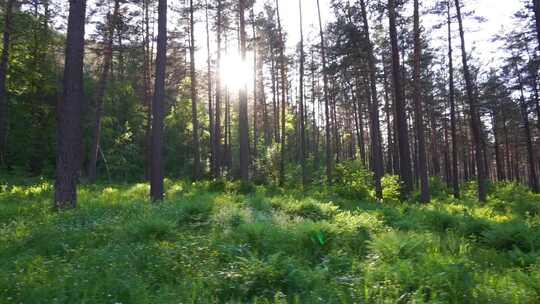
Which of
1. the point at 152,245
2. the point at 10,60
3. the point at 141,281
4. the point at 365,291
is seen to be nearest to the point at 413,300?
the point at 365,291

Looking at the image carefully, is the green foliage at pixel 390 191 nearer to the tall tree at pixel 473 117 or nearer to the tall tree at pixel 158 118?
the tall tree at pixel 473 117

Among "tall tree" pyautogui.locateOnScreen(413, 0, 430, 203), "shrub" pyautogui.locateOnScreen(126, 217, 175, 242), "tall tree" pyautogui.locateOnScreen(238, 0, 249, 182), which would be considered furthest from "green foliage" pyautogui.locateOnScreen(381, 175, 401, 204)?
"shrub" pyautogui.locateOnScreen(126, 217, 175, 242)

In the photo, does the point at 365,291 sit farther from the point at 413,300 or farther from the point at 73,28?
the point at 73,28

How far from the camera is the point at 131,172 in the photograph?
33.2 metres

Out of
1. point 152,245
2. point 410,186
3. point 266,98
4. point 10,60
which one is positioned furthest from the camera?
point 266,98

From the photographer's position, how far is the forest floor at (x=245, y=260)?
15.9 ft

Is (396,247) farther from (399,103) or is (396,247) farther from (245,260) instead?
(399,103)

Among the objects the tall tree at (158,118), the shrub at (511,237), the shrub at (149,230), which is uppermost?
the tall tree at (158,118)

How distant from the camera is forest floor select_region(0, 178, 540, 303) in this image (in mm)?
4832

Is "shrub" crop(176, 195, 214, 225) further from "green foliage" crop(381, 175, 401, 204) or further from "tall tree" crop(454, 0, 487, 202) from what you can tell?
"tall tree" crop(454, 0, 487, 202)

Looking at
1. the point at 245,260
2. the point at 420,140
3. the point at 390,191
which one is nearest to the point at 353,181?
the point at 390,191

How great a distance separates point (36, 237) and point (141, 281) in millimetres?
3539

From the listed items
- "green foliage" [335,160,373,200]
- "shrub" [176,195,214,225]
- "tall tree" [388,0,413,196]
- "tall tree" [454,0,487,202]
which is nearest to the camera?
"shrub" [176,195,214,225]

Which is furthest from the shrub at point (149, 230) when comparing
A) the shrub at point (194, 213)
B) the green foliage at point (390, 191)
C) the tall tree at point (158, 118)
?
the green foliage at point (390, 191)
